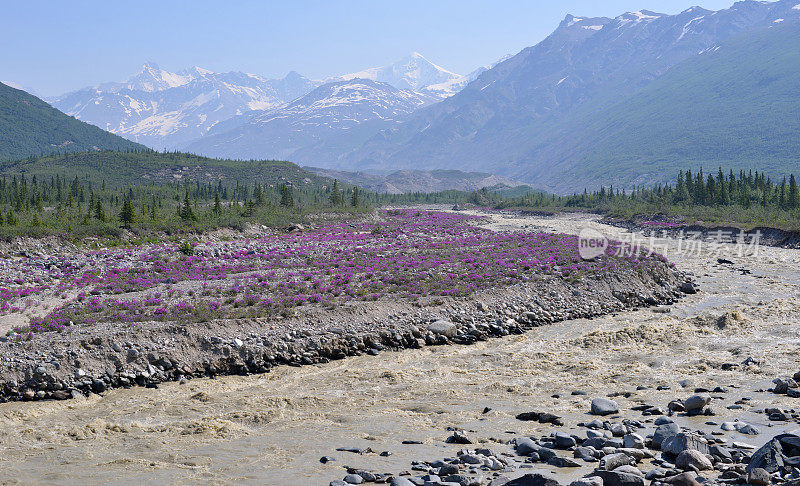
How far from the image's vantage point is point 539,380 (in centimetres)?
1664

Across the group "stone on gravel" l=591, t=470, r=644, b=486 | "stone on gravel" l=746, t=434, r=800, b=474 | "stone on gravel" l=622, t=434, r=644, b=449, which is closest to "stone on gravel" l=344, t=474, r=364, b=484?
"stone on gravel" l=591, t=470, r=644, b=486

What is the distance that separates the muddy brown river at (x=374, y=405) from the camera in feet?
36.8

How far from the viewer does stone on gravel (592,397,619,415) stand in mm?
13281

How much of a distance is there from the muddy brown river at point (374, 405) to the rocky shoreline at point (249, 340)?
0.67 metres

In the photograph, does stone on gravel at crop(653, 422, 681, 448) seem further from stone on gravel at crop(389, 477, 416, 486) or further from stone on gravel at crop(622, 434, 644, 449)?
stone on gravel at crop(389, 477, 416, 486)

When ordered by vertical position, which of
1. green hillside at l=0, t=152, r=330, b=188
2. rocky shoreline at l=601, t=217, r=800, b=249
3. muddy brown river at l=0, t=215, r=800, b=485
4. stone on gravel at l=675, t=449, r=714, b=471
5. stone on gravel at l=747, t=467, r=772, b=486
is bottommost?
muddy brown river at l=0, t=215, r=800, b=485

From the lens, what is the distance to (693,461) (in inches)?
388

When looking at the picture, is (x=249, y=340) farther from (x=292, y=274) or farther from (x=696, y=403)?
(x=696, y=403)

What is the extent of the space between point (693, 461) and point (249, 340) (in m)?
13.3

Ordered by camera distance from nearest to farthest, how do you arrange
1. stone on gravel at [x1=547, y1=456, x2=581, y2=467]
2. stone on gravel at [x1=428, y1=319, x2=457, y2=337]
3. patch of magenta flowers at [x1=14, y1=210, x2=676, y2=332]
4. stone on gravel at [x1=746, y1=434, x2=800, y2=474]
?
stone on gravel at [x1=746, y1=434, x2=800, y2=474] → stone on gravel at [x1=547, y1=456, x2=581, y2=467] → stone on gravel at [x1=428, y1=319, x2=457, y2=337] → patch of magenta flowers at [x1=14, y1=210, x2=676, y2=332]

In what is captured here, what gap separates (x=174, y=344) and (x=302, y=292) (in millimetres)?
8058

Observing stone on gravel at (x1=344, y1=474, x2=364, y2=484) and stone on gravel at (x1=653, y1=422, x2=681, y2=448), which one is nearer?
stone on gravel at (x1=344, y1=474, x2=364, y2=484)

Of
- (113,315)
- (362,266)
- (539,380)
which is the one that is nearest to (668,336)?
(539,380)

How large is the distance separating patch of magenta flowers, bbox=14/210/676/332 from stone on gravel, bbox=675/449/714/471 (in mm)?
14659
